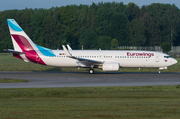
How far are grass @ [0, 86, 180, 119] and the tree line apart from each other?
86734mm

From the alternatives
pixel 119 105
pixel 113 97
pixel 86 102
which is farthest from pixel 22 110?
pixel 113 97

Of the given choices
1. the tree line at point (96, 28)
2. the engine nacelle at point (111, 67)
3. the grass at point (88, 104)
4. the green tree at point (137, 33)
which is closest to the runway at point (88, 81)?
the engine nacelle at point (111, 67)

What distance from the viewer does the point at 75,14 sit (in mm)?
126500

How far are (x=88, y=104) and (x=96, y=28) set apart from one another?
106m

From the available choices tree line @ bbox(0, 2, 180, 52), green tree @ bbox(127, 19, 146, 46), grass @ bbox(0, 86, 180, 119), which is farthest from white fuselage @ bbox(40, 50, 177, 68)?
green tree @ bbox(127, 19, 146, 46)

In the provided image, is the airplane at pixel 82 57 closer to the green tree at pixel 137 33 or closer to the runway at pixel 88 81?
the runway at pixel 88 81

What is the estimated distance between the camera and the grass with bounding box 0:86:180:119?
12625 millimetres

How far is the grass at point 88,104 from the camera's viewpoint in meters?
12.6

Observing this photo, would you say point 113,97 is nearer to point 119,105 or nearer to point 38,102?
point 119,105

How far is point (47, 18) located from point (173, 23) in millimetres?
52955

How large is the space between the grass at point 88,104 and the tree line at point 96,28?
86734mm

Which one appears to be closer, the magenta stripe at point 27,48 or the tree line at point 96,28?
the magenta stripe at point 27,48

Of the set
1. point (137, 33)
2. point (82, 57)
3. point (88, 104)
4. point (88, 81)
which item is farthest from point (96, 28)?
point (88, 104)

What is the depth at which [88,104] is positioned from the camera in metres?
15.2
